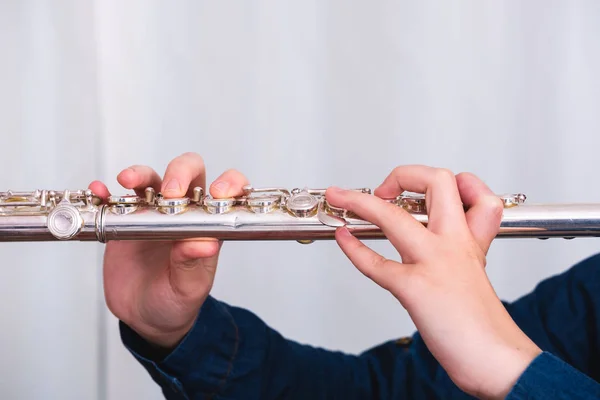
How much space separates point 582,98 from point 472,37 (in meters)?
0.33

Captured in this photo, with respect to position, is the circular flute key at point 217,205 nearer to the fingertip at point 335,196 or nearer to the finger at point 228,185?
the finger at point 228,185

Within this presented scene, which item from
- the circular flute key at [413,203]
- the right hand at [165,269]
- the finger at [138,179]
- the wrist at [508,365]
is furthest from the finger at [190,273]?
the wrist at [508,365]

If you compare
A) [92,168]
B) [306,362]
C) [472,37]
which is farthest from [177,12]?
[306,362]

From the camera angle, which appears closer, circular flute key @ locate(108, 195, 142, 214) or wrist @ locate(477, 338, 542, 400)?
wrist @ locate(477, 338, 542, 400)

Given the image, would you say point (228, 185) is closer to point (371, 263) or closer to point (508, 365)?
point (371, 263)

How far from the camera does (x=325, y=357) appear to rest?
112 centimetres

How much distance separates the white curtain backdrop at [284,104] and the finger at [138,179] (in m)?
0.67

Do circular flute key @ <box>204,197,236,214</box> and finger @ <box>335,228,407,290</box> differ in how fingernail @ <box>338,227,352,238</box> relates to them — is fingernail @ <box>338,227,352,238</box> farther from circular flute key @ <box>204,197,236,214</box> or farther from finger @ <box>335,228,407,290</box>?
circular flute key @ <box>204,197,236,214</box>

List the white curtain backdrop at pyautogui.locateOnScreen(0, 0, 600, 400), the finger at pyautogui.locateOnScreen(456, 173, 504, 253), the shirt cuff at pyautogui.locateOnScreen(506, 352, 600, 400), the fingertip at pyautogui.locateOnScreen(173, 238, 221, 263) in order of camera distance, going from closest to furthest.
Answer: the shirt cuff at pyautogui.locateOnScreen(506, 352, 600, 400) → the finger at pyautogui.locateOnScreen(456, 173, 504, 253) → the fingertip at pyautogui.locateOnScreen(173, 238, 221, 263) → the white curtain backdrop at pyautogui.locateOnScreen(0, 0, 600, 400)

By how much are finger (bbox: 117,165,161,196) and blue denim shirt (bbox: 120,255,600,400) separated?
0.72ft

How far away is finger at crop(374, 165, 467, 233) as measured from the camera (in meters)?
0.65

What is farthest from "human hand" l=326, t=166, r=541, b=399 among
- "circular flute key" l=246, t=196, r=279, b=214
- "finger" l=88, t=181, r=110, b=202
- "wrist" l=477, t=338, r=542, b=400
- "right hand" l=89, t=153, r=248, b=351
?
"finger" l=88, t=181, r=110, b=202

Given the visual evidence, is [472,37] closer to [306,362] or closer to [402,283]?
[306,362]

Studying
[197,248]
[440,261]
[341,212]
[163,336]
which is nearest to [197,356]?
[163,336]
